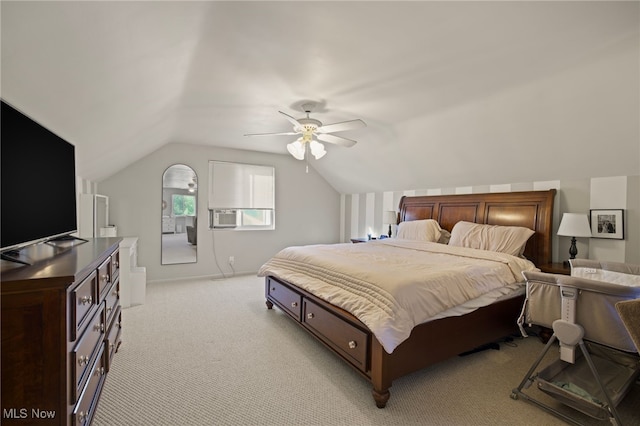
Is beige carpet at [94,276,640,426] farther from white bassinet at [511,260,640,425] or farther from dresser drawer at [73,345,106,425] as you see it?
dresser drawer at [73,345,106,425]

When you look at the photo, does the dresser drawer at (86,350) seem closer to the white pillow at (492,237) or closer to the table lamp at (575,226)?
the white pillow at (492,237)

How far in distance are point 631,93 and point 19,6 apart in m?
3.60

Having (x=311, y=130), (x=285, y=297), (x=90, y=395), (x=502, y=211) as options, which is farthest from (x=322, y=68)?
(x=502, y=211)

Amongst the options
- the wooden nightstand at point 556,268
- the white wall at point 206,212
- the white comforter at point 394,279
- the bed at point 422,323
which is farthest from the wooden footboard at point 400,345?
the white wall at point 206,212

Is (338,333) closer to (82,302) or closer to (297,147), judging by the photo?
(82,302)

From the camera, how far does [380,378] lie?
1840 millimetres

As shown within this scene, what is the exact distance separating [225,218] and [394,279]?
156 inches

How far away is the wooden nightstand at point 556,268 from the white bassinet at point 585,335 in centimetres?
52

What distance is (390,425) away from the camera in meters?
1.69

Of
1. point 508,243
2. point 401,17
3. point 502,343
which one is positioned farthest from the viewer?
point 508,243

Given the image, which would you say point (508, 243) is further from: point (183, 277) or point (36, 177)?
point (183, 277)

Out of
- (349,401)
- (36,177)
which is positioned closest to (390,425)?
(349,401)

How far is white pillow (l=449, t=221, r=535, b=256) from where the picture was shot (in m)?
3.08

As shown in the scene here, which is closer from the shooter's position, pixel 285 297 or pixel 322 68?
pixel 322 68
